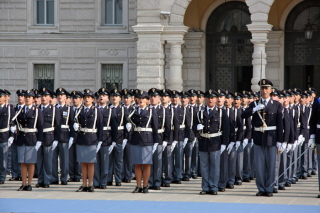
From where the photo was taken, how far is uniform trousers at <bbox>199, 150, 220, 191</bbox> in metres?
13.5

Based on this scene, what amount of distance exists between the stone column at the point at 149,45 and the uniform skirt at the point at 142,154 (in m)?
11.6

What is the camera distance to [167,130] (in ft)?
48.9

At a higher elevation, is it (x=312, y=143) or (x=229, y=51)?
(x=229, y=51)

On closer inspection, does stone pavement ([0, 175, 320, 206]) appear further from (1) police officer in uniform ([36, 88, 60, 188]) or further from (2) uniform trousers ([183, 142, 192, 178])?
(2) uniform trousers ([183, 142, 192, 178])

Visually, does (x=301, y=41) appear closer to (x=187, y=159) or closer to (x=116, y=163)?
(x=187, y=159)

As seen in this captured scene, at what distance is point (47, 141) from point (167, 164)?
241cm

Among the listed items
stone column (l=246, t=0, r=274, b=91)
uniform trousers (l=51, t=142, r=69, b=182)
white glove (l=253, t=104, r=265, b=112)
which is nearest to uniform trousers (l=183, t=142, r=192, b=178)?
uniform trousers (l=51, t=142, r=69, b=182)

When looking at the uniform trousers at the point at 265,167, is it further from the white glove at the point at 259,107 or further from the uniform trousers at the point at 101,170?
the uniform trousers at the point at 101,170

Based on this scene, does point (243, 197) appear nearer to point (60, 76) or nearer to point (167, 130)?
point (167, 130)

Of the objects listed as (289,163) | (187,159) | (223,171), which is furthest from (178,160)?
(289,163)

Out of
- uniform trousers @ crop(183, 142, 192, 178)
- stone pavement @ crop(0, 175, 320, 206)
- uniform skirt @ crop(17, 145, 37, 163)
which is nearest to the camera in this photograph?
stone pavement @ crop(0, 175, 320, 206)

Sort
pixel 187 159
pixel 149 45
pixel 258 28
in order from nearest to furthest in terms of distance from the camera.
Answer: pixel 187 159, pixel 258 28, pixel 149 45

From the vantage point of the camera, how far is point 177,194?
13719 millimetres

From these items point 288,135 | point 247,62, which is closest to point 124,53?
point 247,62
